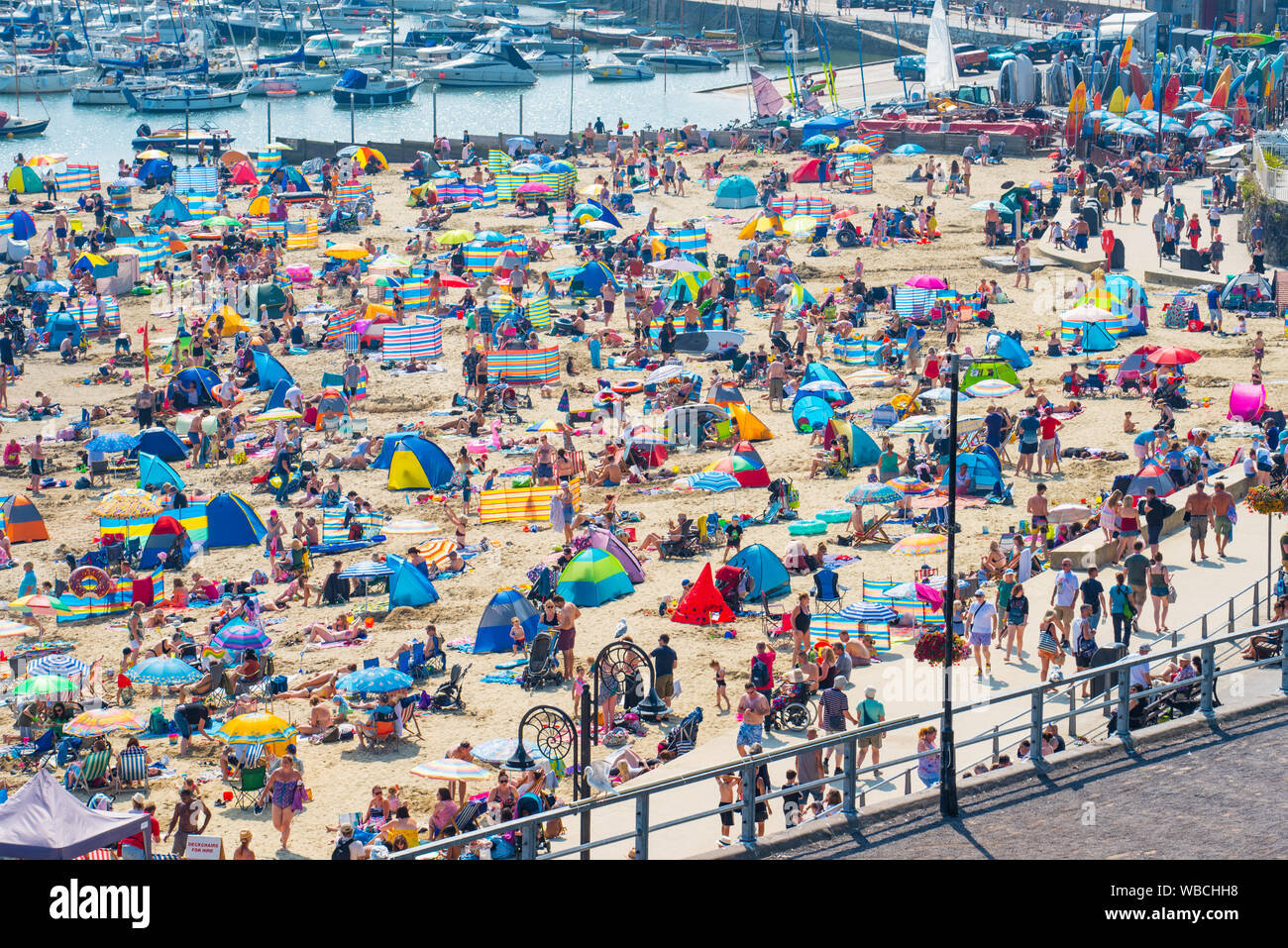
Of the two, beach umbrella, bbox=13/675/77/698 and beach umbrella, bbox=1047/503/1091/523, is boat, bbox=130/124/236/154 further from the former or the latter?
beach umbrella, bbox=1047/503/1091/523

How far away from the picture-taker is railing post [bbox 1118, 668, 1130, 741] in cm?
1444

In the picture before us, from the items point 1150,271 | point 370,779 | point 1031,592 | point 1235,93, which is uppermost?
point 1235,93

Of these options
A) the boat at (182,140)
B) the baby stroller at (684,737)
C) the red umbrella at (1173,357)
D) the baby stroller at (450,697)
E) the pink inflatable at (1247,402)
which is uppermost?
the boat at (182,140)

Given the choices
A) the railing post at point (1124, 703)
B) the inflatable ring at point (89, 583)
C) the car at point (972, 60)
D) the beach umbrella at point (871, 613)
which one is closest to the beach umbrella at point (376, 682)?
the beach umbrella at point (871, 613)

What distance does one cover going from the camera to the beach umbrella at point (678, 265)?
39419mm

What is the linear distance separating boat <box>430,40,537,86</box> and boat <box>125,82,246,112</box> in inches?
494

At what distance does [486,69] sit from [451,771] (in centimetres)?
7819

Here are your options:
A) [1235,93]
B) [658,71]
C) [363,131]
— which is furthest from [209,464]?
[658,71]

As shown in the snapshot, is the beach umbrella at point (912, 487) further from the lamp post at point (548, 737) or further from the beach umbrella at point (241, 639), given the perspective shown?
the beach umbrella at point (241, 639)

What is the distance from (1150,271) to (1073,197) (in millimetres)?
8861

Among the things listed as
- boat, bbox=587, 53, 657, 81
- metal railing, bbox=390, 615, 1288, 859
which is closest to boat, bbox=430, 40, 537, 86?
boat, bbox=587, 53, 657, 81

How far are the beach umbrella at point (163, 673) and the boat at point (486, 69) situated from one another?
73856 millimetres

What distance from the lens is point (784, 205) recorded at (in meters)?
49.8
